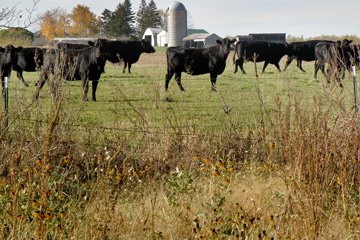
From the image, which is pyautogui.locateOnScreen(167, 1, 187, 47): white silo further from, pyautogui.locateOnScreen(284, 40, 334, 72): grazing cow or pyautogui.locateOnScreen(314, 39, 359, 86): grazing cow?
pyautogui.locateOnScreen(314, 39, 359, 86): grazing cow

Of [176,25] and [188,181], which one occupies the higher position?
[176,25]

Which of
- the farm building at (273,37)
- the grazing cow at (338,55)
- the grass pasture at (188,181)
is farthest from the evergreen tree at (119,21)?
the grass pasture at (188,181)

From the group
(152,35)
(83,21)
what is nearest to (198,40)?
(152,35)

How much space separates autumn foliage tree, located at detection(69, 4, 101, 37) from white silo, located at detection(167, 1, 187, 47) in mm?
13510

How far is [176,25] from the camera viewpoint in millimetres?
72188

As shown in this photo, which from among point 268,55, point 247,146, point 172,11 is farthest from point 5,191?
point 172,11

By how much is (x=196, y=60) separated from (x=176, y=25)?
58020mm

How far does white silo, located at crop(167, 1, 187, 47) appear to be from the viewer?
2832 inches

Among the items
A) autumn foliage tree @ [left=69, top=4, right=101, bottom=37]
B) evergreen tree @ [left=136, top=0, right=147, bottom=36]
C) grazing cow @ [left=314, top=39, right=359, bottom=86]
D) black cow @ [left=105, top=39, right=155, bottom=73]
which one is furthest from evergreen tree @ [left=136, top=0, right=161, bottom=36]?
grazing cow @ [left=314, top=39, right=359, bottom=86]

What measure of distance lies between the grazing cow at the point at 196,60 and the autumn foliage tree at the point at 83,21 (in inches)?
2500

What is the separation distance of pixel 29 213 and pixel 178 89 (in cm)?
1015

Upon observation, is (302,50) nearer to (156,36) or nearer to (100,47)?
(100,47)

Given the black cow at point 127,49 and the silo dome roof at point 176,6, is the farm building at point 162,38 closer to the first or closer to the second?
the silo dome roof at point 176,6

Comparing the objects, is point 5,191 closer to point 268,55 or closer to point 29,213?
point 29,213
